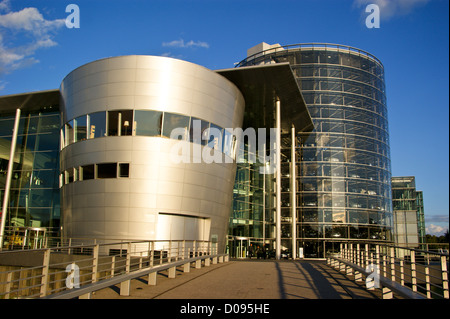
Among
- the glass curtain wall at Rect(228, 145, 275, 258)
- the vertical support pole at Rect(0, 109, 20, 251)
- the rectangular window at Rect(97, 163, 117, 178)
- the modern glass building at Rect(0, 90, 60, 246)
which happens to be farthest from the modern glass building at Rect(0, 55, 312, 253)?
the vertical support pole at Rect(0, 109, 20, 251)

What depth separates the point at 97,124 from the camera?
24.6 meters

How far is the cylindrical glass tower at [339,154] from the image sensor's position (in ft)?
140

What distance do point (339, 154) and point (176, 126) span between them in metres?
25.0

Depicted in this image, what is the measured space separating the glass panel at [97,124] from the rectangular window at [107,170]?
1.86 m

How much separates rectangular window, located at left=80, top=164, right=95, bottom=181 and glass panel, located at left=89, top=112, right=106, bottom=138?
188 centimetres

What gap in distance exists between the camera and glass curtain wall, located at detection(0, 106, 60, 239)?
108 feet

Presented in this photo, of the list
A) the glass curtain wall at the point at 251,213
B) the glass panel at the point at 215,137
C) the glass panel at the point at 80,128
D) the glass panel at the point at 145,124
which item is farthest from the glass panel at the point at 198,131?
the glass curtain wall at the point at 251,213

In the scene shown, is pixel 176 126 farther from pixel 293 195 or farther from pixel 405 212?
pixel 405 212

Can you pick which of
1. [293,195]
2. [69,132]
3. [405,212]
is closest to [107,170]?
[69,132]

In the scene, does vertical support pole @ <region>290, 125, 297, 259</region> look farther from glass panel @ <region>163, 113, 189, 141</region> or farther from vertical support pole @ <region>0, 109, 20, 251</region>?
vertical support pole @ <region>0, 109, 20, 251</region>

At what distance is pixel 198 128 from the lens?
25.1 m
